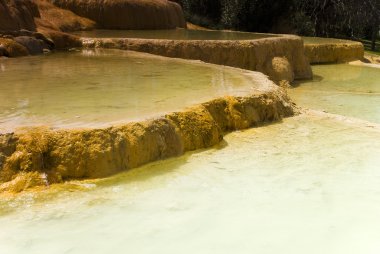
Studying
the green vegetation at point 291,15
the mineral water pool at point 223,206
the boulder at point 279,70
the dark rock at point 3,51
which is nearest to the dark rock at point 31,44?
the dark rock at point 3,51

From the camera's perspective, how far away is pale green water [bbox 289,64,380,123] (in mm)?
7952

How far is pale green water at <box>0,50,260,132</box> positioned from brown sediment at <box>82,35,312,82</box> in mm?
1211

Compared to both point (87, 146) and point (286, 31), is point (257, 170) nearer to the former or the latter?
point (87, 146)

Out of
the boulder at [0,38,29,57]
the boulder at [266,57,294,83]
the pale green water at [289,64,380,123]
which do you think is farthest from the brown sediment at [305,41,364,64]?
the boulder at [0,38,29,57]

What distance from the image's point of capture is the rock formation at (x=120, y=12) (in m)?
13.6

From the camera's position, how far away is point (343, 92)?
9633mm

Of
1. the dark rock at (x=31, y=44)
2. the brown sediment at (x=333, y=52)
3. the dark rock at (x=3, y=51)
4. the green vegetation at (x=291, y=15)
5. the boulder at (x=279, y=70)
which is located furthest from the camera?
the green vegetation at (x=291, y=15)

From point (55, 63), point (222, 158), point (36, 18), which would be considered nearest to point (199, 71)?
point (55, 63)

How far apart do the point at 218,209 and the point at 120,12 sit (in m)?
10.7

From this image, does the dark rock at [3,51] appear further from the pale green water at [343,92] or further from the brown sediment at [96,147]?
the pale green water at [343,92]

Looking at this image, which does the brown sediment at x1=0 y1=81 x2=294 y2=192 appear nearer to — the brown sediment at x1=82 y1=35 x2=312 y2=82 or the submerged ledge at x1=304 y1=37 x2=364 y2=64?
the brown sediment at x1=82 y1=35 x2=312 y2=82

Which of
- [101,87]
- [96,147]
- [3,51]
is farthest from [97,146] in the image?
[3,51]

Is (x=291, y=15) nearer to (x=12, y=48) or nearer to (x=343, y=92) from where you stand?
(x=343, y=92)

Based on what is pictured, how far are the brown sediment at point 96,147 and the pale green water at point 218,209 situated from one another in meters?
0.14
